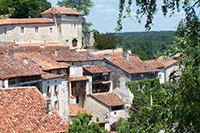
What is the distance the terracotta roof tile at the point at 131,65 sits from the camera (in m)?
43.1

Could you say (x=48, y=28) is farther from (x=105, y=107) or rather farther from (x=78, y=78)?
(x=105, y=107)

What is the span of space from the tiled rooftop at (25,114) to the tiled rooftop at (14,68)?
7.44 m

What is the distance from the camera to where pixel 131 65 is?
45.0 m

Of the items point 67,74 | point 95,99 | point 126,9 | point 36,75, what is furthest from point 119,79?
point 126,9

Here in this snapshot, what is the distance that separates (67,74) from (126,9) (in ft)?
95.8

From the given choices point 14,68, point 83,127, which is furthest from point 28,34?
point 83,127

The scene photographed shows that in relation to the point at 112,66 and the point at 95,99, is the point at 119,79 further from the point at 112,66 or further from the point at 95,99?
the point at 95,99

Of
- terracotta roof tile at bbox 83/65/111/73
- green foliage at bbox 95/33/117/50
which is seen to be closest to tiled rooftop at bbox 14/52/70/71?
terracotta roof tile at bbox 83/65/111/73

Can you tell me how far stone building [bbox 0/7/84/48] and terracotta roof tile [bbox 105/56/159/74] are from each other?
47.1 feet

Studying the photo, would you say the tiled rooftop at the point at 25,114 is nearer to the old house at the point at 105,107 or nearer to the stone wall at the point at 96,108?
the old house at the point at 105,107

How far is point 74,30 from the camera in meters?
58.6

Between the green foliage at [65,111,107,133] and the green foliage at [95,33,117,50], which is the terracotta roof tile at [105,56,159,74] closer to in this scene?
the green foliage at [95,33,117,50]

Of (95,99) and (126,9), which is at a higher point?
(126,9)

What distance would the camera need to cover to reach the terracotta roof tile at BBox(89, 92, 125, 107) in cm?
3912
